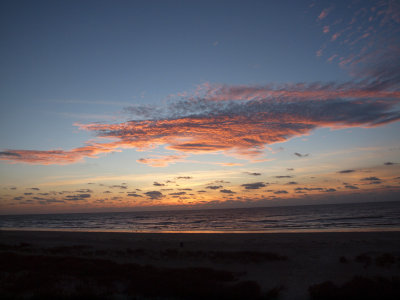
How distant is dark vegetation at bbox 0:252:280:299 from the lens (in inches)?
472

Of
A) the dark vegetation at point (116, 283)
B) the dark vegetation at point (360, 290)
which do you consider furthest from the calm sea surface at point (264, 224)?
the dark vegetation at point (116, 283)

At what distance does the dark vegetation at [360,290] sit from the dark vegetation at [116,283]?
1933mm

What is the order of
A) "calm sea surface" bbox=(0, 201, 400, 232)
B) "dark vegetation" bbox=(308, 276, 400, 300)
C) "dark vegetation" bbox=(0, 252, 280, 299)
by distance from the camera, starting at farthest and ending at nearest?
"calm sea surface" bbox=(0, 201, 400, 232) < "dark vegetation" bbox=(0, 252, 280, 299) < "dark vegetation" bbox=(308, 276, 400, 300)

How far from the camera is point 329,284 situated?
12836 mm

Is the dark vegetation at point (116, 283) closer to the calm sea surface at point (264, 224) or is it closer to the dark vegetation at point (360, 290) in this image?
the dark vegetation at point (360, 290)

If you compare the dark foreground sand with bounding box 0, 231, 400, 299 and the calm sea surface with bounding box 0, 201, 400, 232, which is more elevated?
the calm sea surface with bounding box 0, 201, 400, 232

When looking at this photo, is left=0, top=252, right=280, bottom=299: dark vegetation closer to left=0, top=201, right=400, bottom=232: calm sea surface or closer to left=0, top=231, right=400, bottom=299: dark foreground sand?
left=0, top=231, right=400, bottom=299: dark foreground sand

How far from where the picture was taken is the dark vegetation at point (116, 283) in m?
12.0

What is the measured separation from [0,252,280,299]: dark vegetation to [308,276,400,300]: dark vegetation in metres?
1.93

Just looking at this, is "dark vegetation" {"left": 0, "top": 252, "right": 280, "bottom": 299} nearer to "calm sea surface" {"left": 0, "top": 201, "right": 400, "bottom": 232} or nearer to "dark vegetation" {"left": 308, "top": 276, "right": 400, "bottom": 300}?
"dark vegetation" {"left": 308, "top": 276, "right": 400, "bottom": 300}

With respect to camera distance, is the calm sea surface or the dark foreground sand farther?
the calm sea surface

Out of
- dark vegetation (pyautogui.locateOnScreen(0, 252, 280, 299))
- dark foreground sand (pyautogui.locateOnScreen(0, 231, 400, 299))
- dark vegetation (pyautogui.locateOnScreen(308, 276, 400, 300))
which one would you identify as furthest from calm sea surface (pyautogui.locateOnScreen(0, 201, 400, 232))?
dark vegetation (pyautogui.locateOnScreen(0, 252, 280, 299))

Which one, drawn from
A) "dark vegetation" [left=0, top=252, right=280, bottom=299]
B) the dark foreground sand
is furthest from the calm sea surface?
"dark vegetation" [left=0, top=252, right=280, bottom=299]

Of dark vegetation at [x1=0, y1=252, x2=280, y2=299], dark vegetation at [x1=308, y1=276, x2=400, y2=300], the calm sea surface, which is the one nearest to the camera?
dark vegetation at [x1=308, y1=276, x2=400, y2=300]
